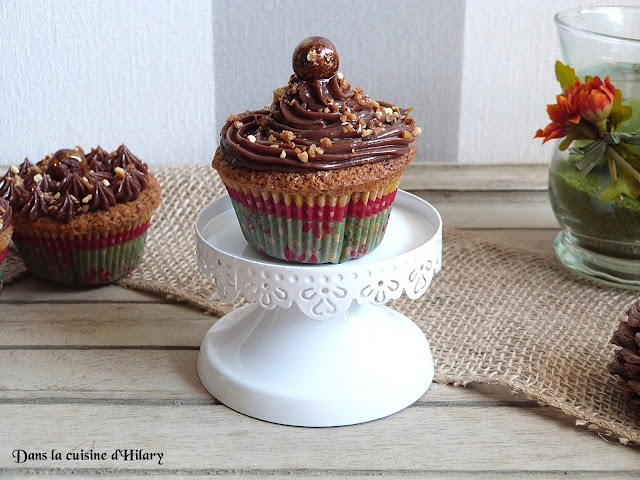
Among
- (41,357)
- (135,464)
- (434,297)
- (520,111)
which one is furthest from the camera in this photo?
(520,111)

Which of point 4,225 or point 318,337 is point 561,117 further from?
point 4,225

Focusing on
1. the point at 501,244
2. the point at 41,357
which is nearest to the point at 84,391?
the point at 41,357

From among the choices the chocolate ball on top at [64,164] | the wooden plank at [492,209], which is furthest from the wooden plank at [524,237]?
the chocolate ball on top at [64,164]

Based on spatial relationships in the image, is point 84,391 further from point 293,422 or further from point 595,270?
point 595,270

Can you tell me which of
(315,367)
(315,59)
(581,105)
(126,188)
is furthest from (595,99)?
(126,188)

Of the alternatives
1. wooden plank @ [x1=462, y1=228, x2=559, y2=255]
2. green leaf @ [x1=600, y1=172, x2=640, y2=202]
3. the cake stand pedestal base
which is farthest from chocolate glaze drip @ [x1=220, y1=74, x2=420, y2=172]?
wooden plank @ [x1=462, y1=228, x2=559, y2=255]

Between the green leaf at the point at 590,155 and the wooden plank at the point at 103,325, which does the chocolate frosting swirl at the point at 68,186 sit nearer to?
the wooden plank at the point at 103,325
